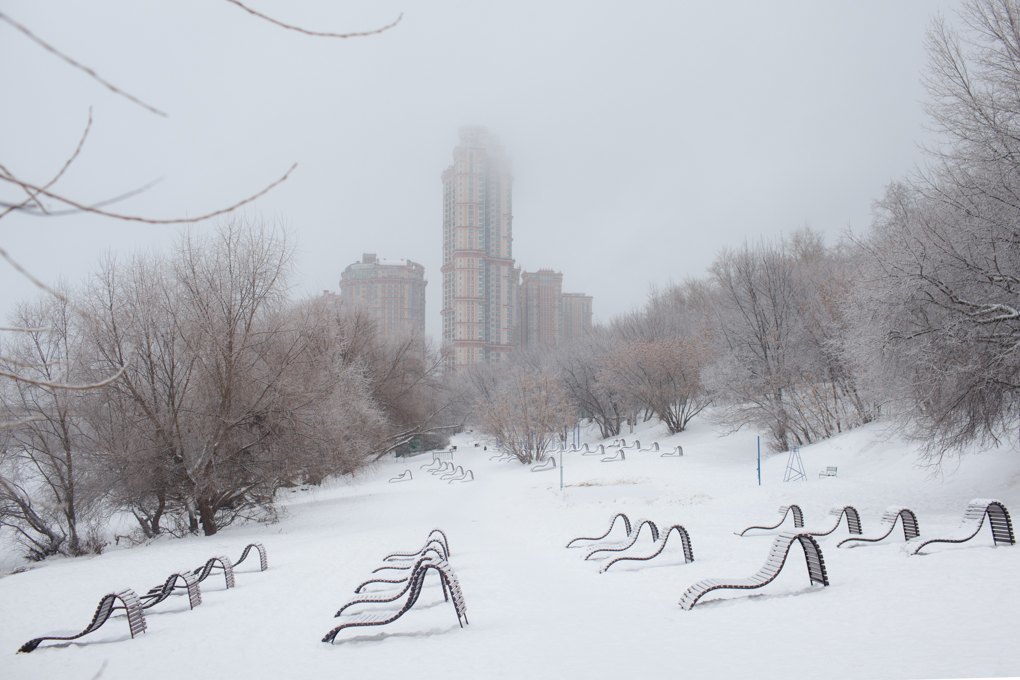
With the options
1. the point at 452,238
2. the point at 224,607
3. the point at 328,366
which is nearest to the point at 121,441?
the point at 328,366

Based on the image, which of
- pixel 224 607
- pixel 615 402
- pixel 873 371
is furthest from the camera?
pixel 615 402

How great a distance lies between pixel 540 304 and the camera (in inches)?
3278

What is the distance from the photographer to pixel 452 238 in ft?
194

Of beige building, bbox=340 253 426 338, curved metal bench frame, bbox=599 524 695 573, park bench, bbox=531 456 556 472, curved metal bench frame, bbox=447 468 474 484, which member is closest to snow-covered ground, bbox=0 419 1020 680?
curved metal bench frame, bbox=599 524 695 573

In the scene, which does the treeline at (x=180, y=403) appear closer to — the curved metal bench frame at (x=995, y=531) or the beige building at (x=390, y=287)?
the curved metal bench frame at (x=995, y=531)

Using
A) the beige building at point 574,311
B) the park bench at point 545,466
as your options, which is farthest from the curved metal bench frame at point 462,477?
the beige building at point 574,311

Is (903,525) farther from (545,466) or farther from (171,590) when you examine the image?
(545,466)

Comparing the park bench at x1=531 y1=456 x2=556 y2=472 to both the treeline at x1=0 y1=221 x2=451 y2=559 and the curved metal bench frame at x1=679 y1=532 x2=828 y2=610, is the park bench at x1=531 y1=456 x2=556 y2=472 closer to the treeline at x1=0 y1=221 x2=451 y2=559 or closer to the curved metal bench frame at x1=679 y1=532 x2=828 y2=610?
the treeline at x1=0 y1=221 x2=451 y2=559

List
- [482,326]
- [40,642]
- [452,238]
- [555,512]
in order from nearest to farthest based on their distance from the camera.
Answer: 1. [40,642]
2. [555,512]
3. [452,238]
4. [482,326]

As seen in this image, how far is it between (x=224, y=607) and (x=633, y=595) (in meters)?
5.68

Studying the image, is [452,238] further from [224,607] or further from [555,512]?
[224,607]

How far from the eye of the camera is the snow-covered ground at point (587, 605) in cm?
558

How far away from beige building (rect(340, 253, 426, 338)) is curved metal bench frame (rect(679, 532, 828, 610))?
47.3 meters

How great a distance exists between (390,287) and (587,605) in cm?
5489
